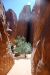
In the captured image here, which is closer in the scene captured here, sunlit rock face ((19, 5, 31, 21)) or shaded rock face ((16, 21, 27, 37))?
shaded rock face ((16, 21, 27, 37))

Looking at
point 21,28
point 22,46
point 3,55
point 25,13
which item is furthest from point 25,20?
point 3,55

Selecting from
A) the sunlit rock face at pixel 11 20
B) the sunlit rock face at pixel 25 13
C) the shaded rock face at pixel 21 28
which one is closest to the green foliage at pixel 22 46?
the sunlit rock face at pixel 11 20

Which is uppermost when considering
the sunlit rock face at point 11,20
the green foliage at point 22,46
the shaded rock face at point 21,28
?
the sunlit rock face at point 11,20

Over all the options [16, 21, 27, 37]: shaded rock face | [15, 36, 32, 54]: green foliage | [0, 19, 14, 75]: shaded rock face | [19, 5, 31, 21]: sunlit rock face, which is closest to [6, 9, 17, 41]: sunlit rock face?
[16, 21, 27, 37]: shaded rock face

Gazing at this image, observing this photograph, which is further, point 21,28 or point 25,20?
point 21,28

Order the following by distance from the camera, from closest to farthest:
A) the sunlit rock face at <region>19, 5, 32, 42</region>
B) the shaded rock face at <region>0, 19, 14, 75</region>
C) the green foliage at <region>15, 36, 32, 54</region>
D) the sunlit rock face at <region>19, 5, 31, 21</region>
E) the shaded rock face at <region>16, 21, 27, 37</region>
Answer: the shaded rock face at <region>0, 19, 14, 75</region>
the green foliage at <region>15, 36, 32, 54</region>
the sunlit rock face at <region>19, 5, 32, 42</region>
the shaded rock face at <region>16, 21, 27, 37</region>
the sunlit rock face at <region>19, 5, 31, 21</region>

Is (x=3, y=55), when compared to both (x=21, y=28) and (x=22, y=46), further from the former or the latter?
(x=21, y=28)

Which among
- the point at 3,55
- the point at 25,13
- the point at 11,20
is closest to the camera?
the point at 3,55

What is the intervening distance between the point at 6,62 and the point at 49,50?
5.29m

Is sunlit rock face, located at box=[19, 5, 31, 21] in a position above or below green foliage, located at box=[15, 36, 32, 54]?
above

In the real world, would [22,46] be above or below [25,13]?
below

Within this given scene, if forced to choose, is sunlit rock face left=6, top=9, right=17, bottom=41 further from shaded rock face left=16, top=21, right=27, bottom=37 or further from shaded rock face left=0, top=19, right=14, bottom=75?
shaded rock face left=0, top=19, right=14, bottom=75

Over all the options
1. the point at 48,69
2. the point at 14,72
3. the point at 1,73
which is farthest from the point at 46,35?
the point at 14,72

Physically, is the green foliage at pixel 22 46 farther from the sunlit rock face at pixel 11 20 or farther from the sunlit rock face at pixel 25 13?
the sunlit rock face at pixel 25 13
